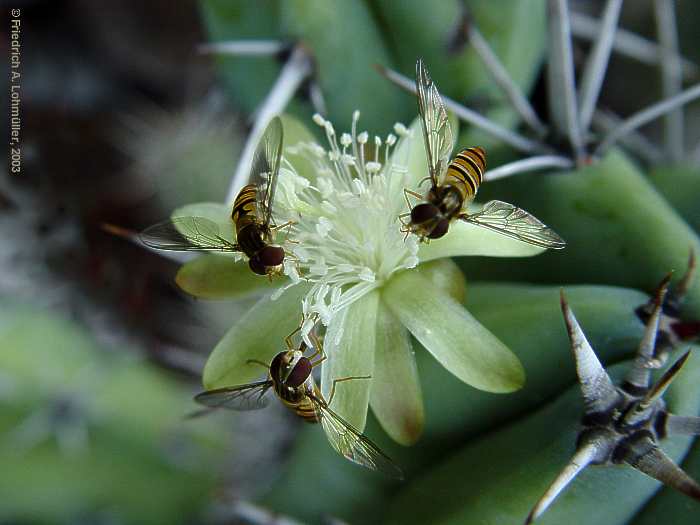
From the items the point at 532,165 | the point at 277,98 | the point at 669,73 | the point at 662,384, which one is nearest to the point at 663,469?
the point at 662,384

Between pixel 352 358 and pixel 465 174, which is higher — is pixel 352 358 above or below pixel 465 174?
below

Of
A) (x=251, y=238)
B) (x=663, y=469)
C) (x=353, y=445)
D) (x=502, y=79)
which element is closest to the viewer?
(x=663, y=469)

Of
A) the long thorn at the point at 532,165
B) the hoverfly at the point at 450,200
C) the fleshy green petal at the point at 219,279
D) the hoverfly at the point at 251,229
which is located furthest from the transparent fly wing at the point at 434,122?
the fleshy green petal at the point at 219,279

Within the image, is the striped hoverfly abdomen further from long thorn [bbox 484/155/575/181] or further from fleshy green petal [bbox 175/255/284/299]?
fleshy green petal [bbox 175/255/284/299]

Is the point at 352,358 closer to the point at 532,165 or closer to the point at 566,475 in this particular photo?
the point at 566,475

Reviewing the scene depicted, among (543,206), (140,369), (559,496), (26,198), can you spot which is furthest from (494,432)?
(26,198)

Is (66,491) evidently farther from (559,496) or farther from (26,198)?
(559,496)

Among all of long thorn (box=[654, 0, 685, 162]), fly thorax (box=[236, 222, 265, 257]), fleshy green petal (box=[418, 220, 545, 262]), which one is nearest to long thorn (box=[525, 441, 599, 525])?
fleshy green petal (box=[418, 220, 545, 262])
